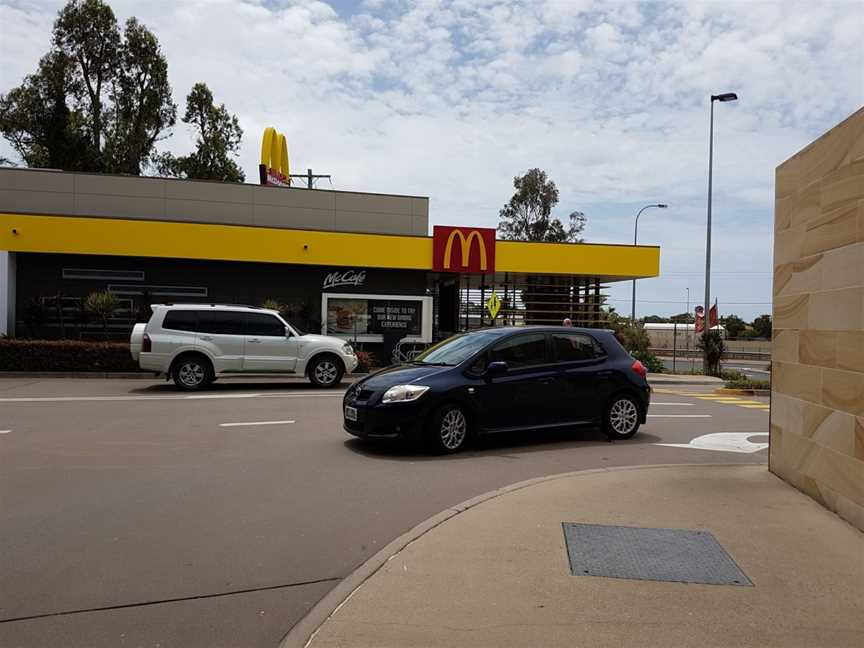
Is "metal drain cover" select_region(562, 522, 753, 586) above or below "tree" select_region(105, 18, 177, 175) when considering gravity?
below

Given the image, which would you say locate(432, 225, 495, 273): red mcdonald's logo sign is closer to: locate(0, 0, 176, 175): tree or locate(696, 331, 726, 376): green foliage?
locate(696, 331, 726, 376): green foliage

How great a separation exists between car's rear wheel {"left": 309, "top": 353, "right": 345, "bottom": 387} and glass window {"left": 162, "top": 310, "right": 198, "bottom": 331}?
2.83 metres

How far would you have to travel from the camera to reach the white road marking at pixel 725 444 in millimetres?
9891

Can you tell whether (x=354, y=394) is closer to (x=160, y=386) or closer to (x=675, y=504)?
(x=675, y=504)

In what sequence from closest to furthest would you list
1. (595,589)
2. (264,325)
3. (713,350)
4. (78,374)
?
(595,589), (264,325), (78,374), (713,350)

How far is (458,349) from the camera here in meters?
9.60

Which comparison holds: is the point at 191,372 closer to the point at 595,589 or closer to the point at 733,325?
the point at 595,589

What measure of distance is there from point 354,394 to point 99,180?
1967 cm

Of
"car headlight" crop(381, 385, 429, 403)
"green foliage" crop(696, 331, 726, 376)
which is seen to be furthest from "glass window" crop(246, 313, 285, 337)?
"green foliage" crop(696, 331, 726, 376)

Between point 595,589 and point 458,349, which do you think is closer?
point 595,589

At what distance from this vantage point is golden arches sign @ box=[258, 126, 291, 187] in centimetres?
2824

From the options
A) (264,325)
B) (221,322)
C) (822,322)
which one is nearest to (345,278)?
(264,325)

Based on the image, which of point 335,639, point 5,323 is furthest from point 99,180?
point 335,639

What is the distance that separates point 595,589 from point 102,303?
19.9 meters
